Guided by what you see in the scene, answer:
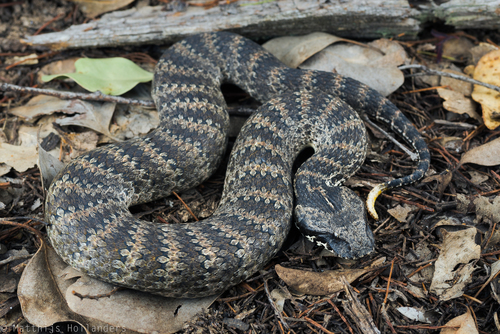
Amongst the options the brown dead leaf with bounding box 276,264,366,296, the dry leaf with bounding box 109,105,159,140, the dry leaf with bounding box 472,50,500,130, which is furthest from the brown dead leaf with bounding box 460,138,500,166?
the dry leaf with bounding box 109,105,159,140

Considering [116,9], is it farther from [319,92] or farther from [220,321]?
[220,321]

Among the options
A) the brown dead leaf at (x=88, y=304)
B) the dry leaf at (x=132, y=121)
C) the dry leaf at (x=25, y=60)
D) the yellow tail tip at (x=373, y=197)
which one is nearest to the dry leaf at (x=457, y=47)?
the yellow tail tip at (x=373, y=197)

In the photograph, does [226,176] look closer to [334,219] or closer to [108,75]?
[334,219]

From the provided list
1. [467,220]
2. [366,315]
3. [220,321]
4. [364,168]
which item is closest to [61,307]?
[220,321]

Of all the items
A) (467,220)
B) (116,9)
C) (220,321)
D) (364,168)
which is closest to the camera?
(220,321)

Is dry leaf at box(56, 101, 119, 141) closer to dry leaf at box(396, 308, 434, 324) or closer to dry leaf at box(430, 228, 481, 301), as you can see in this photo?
dry leaf at box(396, 308, 434, 324)

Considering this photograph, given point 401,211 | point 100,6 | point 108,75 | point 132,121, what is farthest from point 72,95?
point 401,211

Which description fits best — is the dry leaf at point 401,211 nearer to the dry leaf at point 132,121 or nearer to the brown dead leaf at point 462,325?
the brown dead leaf at point 462,325
